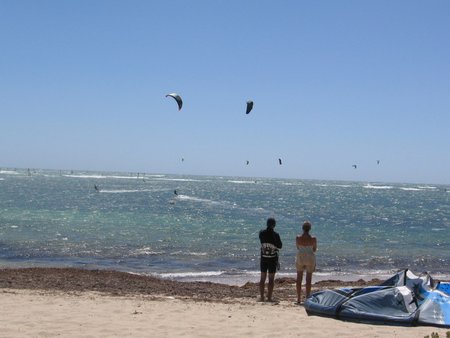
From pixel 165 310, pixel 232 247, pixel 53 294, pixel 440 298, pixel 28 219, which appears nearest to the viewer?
pixel 440 298

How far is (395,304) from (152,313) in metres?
3.49

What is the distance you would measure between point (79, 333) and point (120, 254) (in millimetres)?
13245

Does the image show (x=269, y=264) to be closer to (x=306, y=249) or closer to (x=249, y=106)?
(x=306, y=249)

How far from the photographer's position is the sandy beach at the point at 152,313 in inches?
299

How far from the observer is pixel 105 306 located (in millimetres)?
9203

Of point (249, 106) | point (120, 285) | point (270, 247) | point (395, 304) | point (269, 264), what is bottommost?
point (120, 285)

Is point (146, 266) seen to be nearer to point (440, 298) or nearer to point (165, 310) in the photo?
Result: point (165, 310)

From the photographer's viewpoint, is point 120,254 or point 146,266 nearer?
point 146,266

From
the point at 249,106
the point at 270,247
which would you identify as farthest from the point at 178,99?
the point at 270,247

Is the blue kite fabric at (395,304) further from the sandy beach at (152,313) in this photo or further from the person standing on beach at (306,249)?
the person standing on beach at (306,249)

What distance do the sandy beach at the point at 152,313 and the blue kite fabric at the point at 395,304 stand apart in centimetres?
13

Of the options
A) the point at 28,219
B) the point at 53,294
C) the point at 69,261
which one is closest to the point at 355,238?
the point at 69,261

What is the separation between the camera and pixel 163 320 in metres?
8.27

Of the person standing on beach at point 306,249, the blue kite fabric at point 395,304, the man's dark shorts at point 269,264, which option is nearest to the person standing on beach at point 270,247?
the man's dark shorts at point 269,264
